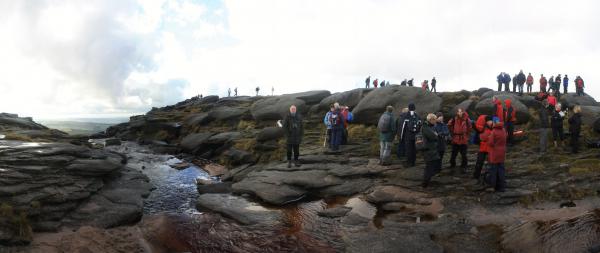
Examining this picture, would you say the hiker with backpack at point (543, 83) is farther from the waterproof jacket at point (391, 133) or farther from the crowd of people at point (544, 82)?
the waterproof jacket at point (391, 133)

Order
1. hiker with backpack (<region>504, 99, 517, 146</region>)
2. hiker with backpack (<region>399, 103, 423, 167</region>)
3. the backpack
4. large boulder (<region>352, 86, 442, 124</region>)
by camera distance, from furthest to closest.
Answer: large boulder (<region>352, 86, 442, 124</region>) → hiker with backpack (<region>504, 99, 517, 146</region>) → the backpack → hiker with backpack (<region>399, 103, 423, 167</region>)

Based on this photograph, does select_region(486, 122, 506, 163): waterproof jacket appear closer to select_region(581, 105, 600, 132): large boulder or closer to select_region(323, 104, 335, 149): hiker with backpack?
select_region(323, 104, 335, 149): hiker with backpack

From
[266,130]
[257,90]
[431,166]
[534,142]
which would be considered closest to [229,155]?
[266,130]

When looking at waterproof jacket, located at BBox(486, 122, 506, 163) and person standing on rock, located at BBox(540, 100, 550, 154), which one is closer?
waterproof jacket, located at BBox(486, 122, 506, 163)

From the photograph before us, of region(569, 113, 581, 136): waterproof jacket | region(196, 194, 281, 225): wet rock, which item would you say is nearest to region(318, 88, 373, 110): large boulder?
region(569, 113, 581, 136): waterproof jacket

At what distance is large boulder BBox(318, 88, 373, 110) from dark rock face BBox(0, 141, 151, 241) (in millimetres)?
21661

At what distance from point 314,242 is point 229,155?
17.9m

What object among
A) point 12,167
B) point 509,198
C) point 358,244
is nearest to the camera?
point 358,244

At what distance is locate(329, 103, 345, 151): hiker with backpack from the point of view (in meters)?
21.7

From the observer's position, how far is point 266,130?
28.6 metres

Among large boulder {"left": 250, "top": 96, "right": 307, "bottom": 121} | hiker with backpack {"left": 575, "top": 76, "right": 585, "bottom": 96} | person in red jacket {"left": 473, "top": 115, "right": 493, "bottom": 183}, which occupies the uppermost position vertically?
hiker with backpack {"left": 575, "top": 76, "right": 585, "bottom": 96}

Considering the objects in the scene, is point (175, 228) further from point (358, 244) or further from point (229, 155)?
point (229, 155)

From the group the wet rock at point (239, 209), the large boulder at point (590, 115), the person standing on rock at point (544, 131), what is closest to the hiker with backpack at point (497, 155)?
the person standing on rock at point (544, 131)

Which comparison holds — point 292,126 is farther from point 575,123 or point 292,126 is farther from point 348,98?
point 348,98
